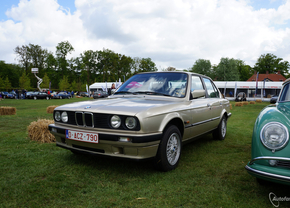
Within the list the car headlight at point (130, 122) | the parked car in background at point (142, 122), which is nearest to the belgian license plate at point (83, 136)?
the parked car in background at point (142, 122)

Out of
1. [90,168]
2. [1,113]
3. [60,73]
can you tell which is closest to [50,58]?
[60,73]

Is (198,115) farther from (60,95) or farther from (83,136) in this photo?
(60,95)

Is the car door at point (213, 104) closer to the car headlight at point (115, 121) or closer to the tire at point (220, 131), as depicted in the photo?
the tire at point (220, 131)

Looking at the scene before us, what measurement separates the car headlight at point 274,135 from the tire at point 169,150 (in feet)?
3.87

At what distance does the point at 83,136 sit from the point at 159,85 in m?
1.67

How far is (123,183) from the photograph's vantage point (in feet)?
9.05

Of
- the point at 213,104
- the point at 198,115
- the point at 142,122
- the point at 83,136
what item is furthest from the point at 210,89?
the point at 83,136

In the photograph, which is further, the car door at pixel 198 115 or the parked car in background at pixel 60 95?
the parked car in background at pixel 60 95

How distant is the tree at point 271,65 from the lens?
228ft

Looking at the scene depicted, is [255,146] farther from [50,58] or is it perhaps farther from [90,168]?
[50,58]

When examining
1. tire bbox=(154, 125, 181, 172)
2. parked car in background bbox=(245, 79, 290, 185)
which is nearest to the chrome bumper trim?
parked car in background bbox=(245, 79, 290, 185)

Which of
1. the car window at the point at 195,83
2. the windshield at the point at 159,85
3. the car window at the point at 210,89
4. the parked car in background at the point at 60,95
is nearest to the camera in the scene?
the windshield at the point at 159,85

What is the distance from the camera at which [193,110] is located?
3.70m

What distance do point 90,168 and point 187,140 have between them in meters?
1.65
